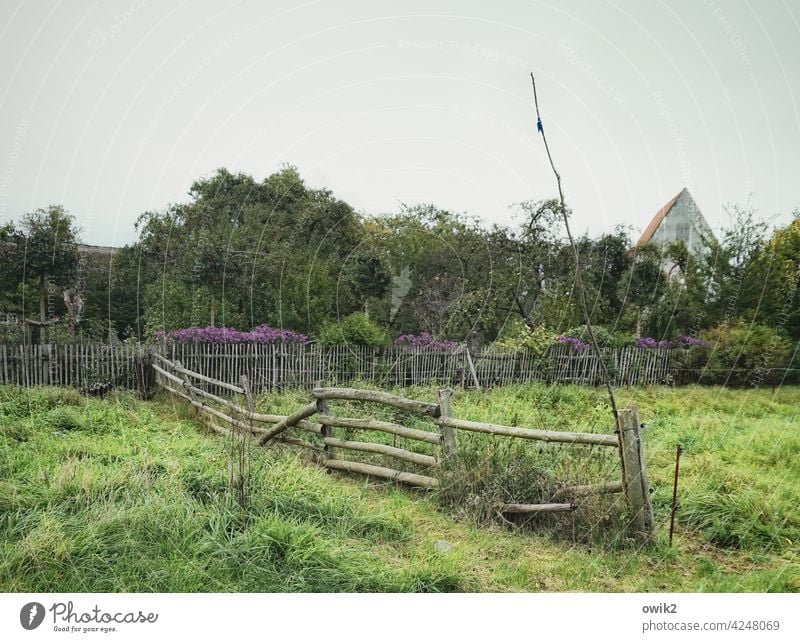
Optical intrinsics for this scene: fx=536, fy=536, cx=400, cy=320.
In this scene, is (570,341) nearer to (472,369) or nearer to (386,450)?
(472,369)

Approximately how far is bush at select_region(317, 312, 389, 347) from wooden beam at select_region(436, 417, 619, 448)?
3.71 ft

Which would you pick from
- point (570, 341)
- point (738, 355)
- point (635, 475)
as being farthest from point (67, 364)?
point (738, 355)

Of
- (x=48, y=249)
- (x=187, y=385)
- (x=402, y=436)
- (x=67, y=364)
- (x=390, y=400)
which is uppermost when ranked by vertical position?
(x=48, y=249)

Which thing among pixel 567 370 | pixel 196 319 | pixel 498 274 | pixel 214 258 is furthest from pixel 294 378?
pixel 567 370

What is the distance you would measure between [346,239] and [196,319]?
140cm

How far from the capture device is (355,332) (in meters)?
3.74

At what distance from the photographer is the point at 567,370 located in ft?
13.8

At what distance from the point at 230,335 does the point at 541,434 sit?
2.79 meters

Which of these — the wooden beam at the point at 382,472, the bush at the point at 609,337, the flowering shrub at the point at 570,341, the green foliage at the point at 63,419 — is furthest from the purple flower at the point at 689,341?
the green foliage at the point at 63,419

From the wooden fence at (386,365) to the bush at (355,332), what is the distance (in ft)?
0.35

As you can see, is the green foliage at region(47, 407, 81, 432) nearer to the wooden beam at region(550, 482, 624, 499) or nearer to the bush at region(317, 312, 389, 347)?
the bush at region(317, 312, 389, 347)

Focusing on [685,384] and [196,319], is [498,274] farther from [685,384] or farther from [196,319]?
[196,319]

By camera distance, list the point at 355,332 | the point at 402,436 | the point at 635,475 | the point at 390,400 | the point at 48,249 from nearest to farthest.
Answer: the point at 635,475 < the point at 48,249 < the point at 390,400 < the point at 402,436 < the point at 355,332

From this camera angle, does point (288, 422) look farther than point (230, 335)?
No
